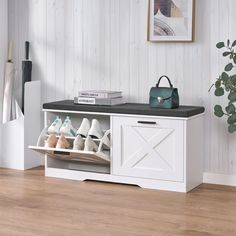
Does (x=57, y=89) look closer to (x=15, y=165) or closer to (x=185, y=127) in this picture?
(x=15, y=165)

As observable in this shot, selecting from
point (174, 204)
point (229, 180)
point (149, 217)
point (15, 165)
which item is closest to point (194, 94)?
point (229, 180)

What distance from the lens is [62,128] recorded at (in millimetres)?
5379

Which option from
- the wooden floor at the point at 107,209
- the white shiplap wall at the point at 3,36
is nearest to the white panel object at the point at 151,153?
the wooden floor at the point at 107,209

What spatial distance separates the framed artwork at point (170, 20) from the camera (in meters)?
5.15

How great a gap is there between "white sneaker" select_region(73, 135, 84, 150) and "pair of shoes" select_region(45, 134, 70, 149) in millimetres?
123

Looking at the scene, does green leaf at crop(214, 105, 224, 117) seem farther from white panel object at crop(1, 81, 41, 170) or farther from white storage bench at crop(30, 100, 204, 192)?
white panel object at crop(1, 81, 41, 170)

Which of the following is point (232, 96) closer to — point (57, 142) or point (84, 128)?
point (84, 128)

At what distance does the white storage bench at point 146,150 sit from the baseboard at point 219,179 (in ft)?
0.23

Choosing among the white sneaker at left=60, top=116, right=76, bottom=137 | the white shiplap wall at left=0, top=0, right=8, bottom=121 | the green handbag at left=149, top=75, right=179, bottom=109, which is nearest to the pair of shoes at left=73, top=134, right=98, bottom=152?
the white sneaker at left=60, top=116, right=76, bottom=137

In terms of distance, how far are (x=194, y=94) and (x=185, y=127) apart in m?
0.51

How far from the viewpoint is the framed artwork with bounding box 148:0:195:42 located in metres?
5.15

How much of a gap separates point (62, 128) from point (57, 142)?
0.44 feet

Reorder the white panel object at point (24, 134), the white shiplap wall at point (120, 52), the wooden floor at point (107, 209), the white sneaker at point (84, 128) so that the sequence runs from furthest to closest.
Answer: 1. the white panel object at point (24, 134)
2. the white sneaker at point (84, 128)
3. the white shiplap wall at point (120, 52)
4. the wooden floor at point (107, 209)

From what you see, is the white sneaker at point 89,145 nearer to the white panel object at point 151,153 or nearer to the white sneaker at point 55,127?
the white panel object at point 151,153
